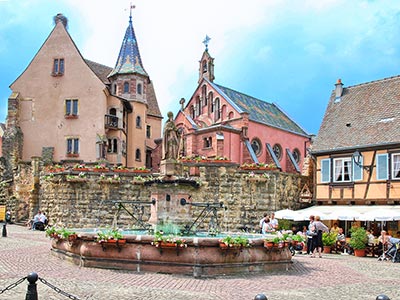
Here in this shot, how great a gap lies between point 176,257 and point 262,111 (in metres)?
35.8

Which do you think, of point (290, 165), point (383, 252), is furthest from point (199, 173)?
point (290, 165)

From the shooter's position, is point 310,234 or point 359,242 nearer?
point 310,234

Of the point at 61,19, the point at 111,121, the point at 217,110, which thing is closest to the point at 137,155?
the point at 111,121

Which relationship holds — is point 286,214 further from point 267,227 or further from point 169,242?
point 169,242

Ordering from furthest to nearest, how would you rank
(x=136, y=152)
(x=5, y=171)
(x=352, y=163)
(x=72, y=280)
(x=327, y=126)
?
(x=136, y=152) < (x=5, y=171) < (x=327, y=126) < (x=352, y=163) < (x=72, y=280)

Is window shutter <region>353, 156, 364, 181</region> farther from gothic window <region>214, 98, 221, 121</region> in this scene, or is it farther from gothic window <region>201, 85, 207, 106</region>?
gothic window <region>201, 85, 207, 106</region>

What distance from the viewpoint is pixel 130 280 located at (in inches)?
443

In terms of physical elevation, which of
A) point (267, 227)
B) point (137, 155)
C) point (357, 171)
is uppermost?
point (137, 155)

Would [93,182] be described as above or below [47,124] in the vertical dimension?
below

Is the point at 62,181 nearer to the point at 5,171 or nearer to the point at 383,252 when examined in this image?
the point at 5,171

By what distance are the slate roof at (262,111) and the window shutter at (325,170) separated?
14.3 metres

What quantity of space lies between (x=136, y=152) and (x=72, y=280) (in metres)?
32.5

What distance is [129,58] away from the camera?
42.4 metres

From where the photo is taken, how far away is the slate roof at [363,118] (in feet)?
87.2
